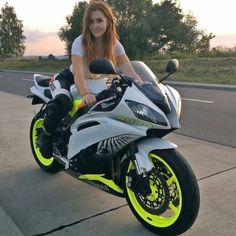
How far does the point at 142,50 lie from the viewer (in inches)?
1646

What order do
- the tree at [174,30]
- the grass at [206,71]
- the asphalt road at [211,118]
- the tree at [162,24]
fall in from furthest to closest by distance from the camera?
the tree at [174,30] < the tree at [162,24] < the grass at [206,71] < the asphalt road at [211,118]

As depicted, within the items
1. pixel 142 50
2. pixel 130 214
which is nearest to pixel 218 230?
pixel 130 214

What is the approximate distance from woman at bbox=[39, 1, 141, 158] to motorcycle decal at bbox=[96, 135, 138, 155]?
1.20 feet

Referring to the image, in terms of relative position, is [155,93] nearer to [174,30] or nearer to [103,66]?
[103,66]

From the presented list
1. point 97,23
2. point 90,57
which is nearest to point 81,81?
point 90,57

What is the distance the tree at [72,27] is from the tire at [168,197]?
38.8m

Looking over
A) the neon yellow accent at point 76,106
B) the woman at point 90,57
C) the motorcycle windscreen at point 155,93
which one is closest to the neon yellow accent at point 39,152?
the woman at point 90,57

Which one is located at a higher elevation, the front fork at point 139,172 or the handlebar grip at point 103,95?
the handlebar grip at point 103,95

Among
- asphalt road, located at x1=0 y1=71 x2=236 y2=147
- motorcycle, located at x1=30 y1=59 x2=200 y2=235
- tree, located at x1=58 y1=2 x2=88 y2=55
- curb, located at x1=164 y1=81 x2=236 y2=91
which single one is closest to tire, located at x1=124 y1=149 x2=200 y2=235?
motorcycle, located at x1=30 y1=59 x2=200 y2=235

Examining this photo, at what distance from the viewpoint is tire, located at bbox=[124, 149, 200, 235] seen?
2934 millimetres

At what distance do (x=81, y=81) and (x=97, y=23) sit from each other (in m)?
0.55

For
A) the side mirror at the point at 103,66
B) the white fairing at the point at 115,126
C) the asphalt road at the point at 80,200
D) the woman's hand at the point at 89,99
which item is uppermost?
the side mirror at the point at 103,66

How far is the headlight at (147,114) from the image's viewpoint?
2904mm

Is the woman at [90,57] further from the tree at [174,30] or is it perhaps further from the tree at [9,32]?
the tree at [9,32]
